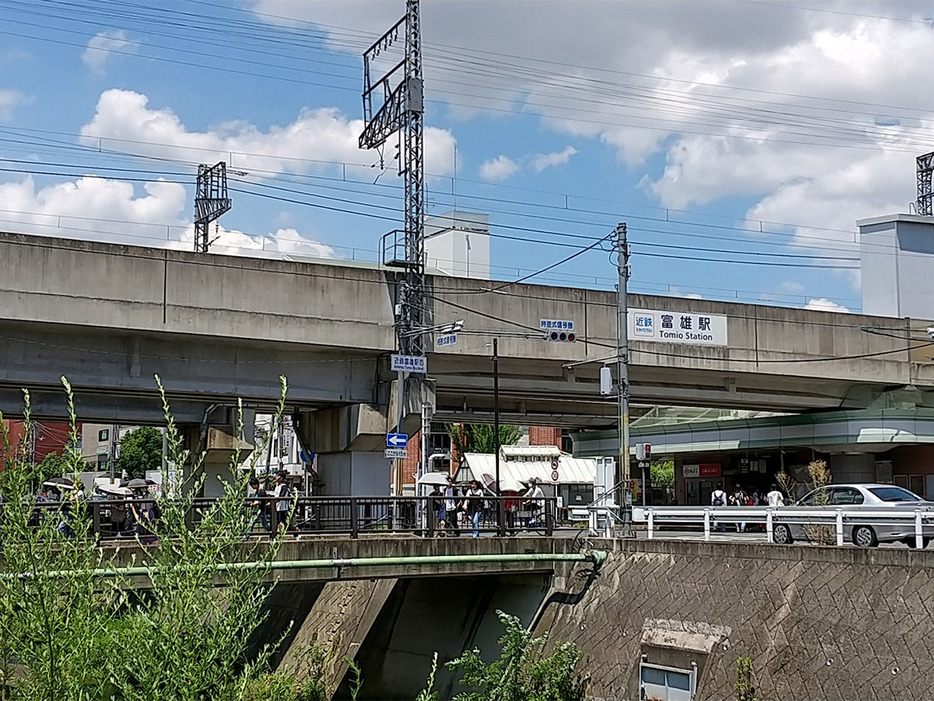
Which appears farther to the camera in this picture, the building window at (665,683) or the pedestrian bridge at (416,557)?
the pedestrian bridge at (416,557)

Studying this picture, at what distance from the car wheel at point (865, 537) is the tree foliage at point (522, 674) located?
592 cm

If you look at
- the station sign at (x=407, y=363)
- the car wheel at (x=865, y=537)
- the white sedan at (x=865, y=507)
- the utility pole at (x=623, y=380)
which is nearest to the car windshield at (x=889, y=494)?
the white sedan at (x=865, y=507)

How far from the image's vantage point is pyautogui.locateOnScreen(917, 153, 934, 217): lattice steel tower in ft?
191

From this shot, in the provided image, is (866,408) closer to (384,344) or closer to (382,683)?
(384,344)

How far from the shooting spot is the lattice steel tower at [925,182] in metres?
58.2

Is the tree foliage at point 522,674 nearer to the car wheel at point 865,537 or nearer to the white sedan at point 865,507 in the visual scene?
the white sedan at point 865,507

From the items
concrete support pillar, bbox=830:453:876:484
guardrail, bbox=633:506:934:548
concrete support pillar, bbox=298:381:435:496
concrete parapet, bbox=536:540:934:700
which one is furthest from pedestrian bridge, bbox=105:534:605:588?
concrete support pillar, bbox=830:453:876:484

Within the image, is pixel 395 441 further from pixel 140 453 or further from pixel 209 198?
pixel 140 453

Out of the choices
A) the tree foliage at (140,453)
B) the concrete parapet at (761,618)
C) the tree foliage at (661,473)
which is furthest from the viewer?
the tree foliage at (140,453)

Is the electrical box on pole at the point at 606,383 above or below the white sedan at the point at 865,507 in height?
above

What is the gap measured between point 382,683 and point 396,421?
7.30 meters

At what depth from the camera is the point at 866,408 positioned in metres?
40.3

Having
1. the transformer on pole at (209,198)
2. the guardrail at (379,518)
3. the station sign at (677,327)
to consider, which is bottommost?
the guardrail at (379,518)

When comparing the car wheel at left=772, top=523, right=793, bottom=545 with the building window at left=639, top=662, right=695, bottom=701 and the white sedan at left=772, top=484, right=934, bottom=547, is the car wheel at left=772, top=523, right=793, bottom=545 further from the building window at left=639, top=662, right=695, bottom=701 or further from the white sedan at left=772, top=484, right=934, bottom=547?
the building window at left=639, top=662, right=695, bottom=701
